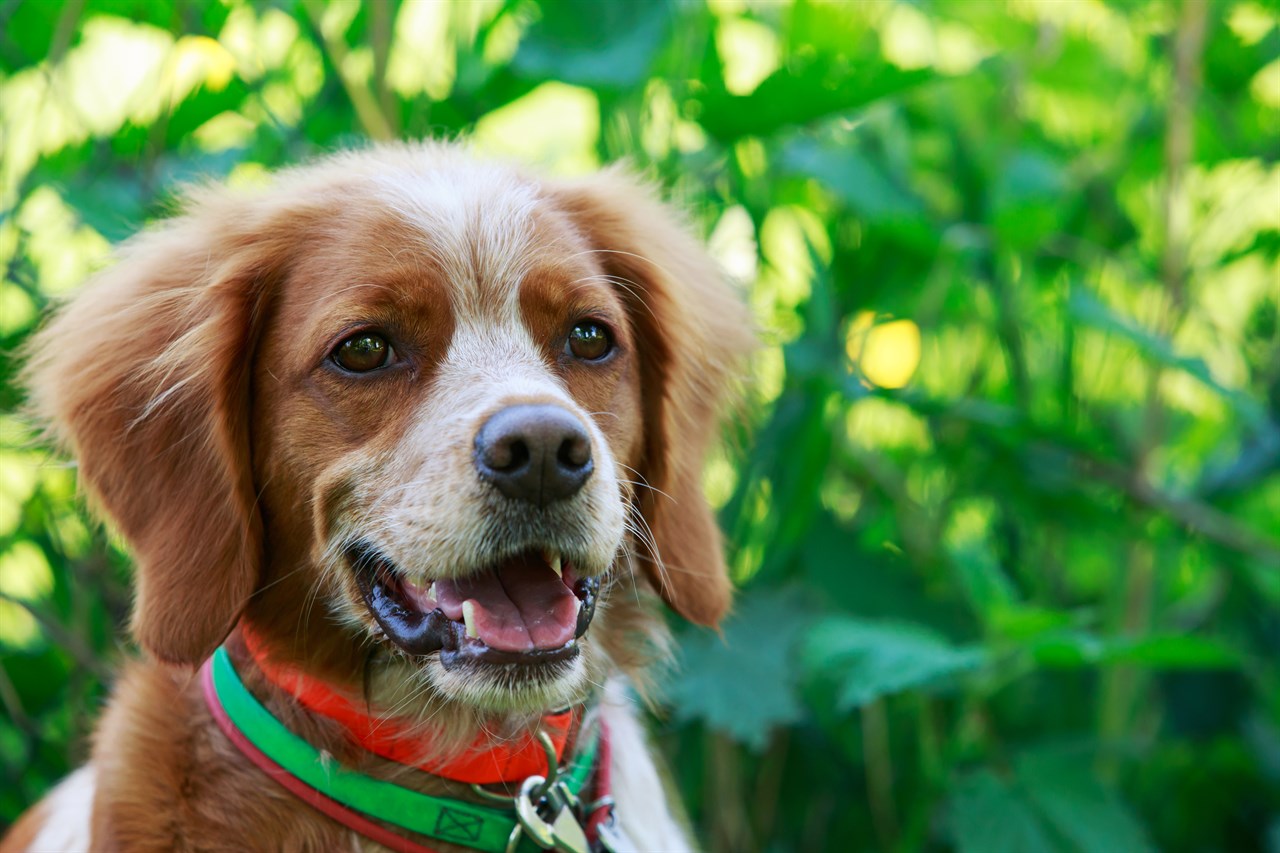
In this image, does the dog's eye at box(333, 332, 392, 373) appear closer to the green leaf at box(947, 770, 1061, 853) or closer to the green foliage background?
the green foliage background

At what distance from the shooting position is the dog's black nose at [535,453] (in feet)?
5.58

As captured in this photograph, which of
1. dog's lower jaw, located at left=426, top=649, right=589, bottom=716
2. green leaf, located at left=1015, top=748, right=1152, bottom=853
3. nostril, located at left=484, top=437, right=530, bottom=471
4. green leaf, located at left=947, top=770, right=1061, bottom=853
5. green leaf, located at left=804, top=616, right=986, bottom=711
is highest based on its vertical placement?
nostril, located at left=484, top=437, right=530, bottom=471

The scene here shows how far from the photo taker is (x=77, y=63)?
339 cm

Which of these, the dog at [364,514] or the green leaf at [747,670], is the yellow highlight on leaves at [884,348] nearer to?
the green leaf at [747,670]

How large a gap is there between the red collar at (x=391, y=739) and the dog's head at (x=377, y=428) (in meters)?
0.03

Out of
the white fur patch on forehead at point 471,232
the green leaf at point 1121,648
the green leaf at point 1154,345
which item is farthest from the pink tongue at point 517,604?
the green leaf at point 1154,345

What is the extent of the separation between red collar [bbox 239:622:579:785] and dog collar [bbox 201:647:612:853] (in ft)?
0.19

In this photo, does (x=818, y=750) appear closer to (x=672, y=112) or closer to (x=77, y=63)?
(x=672, y=112)

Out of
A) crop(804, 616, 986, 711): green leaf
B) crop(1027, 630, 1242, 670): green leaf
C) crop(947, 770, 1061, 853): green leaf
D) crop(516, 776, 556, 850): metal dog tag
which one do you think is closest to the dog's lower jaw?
crop(516, 776, 556, 850): metal dog tag

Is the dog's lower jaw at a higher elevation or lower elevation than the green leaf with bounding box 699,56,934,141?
lower

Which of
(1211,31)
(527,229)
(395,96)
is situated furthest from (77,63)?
(1211,31)

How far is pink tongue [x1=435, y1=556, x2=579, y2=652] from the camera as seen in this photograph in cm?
177

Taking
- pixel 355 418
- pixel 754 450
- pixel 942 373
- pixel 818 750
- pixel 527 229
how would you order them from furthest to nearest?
1. pixel 942 373
2. pixel 818 750
3. pixel 754 450
4. pixel 527 229
5. pixel 355 418

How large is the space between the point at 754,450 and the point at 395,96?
123 cm
